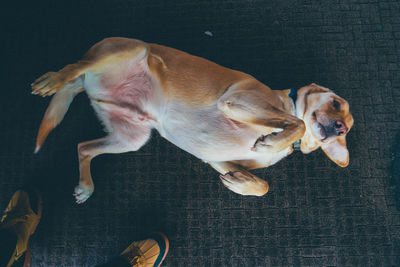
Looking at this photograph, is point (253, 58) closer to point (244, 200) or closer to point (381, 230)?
point (244, 200)

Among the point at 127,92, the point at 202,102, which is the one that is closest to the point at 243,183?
the point at 202,102

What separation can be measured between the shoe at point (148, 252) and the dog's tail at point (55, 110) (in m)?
0.77

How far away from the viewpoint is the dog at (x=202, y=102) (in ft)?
4.10

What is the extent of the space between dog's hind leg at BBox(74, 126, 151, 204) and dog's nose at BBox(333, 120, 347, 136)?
34.8 inches

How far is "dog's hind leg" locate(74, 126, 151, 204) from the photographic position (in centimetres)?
151

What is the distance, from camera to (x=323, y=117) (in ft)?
4.22

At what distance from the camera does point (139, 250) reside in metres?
1.69

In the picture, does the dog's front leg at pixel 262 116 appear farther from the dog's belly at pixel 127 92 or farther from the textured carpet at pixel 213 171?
the textured carpet at pixel 213 171

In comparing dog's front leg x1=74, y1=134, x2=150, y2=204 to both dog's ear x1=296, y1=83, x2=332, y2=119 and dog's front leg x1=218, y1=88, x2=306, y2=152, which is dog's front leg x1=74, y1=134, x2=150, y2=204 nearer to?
dog's front leg x1=218, y1=88, x2=306, y2=152

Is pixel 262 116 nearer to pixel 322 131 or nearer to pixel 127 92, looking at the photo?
pixel 322 131

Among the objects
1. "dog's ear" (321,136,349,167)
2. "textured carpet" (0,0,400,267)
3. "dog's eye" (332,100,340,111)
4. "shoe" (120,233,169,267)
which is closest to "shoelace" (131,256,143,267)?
"shoe" (120,233,169,267)

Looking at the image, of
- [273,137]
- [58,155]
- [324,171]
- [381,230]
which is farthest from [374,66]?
[58,155]

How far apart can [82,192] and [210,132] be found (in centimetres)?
88

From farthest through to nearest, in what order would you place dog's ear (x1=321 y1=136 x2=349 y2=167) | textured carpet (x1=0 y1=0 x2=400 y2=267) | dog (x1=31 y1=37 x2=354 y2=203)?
textured carpet (x1=0 y1=0 x2=400 y2=267)
dog's ear (x1=321 y1=136 x2=349 y2=167)
dog (x1=31 y1=37 x2=354 y2=203)
